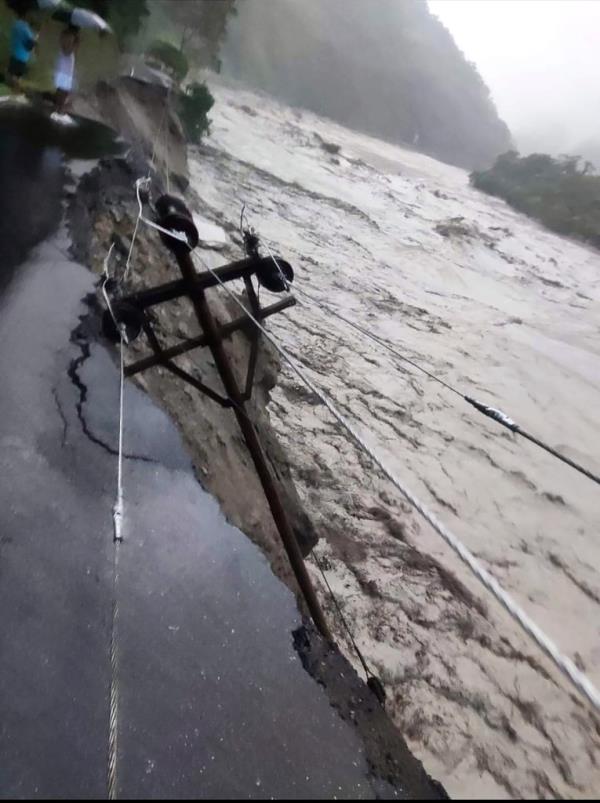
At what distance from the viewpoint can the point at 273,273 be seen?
3139 mm

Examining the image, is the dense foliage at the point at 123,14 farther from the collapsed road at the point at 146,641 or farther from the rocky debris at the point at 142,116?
the collapsed road at the point at 146,641

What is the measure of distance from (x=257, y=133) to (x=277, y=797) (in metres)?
27.1

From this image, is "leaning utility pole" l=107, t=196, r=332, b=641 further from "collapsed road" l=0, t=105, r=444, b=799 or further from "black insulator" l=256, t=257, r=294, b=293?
"collapsed road" l=0, t=105, r=444, b=799

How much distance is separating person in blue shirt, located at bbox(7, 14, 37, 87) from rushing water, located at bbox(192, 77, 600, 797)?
5824mm

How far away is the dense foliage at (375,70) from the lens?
146 feet

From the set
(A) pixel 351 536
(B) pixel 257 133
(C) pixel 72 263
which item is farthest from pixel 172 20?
(A) pixel 351 536

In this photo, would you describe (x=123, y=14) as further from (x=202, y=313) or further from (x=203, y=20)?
(x=202, y=313)

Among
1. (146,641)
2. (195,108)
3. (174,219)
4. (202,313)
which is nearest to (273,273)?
(202,313)

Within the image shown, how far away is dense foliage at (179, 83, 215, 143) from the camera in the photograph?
17.6 meters

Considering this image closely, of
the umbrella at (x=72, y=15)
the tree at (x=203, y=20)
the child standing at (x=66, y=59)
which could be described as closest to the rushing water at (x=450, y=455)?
the tree at (x=203, y=20)

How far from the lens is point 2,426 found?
3199 millimetres

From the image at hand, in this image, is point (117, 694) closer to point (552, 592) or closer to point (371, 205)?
point (552, 592)

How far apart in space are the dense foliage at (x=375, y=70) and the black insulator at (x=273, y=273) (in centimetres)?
4179

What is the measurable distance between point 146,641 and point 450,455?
7.17 metres
